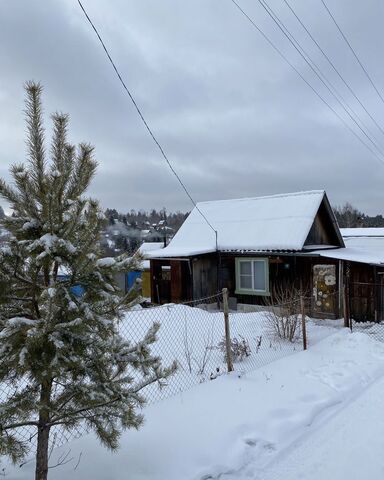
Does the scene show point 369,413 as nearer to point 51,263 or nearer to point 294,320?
point 294,320

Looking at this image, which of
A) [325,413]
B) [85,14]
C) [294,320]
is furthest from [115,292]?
[294,320]

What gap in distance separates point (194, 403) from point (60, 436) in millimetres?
1665

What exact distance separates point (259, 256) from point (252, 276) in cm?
97

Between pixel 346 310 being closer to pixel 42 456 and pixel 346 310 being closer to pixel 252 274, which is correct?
pixel 252 274

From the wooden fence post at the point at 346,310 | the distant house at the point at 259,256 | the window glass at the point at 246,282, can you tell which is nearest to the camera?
the wooden fence post at the point at 346,310

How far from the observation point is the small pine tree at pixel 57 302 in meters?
2.90

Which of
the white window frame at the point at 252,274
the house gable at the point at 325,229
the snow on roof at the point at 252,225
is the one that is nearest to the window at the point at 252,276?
the white window frame at the point at 252,274

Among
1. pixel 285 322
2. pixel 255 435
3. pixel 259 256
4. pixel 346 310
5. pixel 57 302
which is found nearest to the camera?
pixel 57 302

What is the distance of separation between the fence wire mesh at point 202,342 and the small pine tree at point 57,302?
4.49 feet

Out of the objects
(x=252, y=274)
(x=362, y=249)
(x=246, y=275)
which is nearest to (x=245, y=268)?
(x=246, y=275)

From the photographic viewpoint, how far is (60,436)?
15.8 ft

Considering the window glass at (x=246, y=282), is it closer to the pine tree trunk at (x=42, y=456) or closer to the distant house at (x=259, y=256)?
the distant house at (x=259, y=256)

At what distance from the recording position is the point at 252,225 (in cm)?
1861

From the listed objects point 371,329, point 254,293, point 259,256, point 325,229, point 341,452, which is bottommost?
point 371,329
